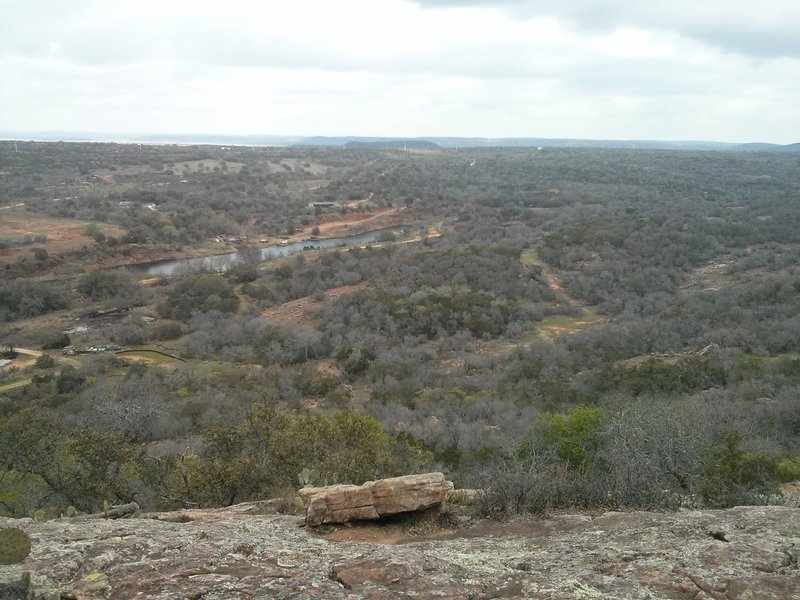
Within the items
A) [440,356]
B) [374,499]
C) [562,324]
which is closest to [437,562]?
A: [374,499]

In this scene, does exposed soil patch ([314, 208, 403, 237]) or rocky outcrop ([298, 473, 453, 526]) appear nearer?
rocky outcrop ([298, 473, 453, 526])

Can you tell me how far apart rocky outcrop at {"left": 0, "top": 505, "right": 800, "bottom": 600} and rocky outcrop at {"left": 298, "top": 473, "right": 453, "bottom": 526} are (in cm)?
43

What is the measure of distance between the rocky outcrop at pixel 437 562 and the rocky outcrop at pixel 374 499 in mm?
429

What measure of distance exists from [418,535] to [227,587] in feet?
10.2

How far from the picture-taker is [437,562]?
612cm

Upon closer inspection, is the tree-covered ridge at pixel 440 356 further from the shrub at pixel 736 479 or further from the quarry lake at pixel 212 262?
the quarry lake at pixel 212 262

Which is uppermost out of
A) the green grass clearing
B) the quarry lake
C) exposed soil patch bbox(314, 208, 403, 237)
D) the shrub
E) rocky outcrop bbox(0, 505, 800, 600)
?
exposed soil patch bbox(314, 208, 403, 237)

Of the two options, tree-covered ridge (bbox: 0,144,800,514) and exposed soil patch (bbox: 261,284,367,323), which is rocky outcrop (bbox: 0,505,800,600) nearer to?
tree-covered ridge (bbox: 0,144,800,514)

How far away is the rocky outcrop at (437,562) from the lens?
548 cm

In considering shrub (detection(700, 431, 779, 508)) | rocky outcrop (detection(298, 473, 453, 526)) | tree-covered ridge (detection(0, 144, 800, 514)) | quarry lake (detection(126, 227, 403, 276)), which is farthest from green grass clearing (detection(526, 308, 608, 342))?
quarry lake (detection(126, 227, 403, 276))

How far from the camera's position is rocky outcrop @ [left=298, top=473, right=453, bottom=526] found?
793 cm

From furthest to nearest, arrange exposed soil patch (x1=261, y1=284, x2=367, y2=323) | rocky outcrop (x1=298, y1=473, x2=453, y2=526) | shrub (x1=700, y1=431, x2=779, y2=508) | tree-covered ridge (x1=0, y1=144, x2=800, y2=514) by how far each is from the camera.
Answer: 1. exposed soil patch (x1=261, y1=284, x2=367, y2=323)
2. tree-covered ridge (x1=0, y1=144, x2=800, y2=514)
3. shrub (x1=700, y1=431, x2=779, y2=508)
4. rocky outcrop (x1=298, y1=473, x2=453, y2=526)

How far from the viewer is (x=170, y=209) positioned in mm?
62688

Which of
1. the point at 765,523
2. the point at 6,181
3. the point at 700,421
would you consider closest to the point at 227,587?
the point at 765,523
